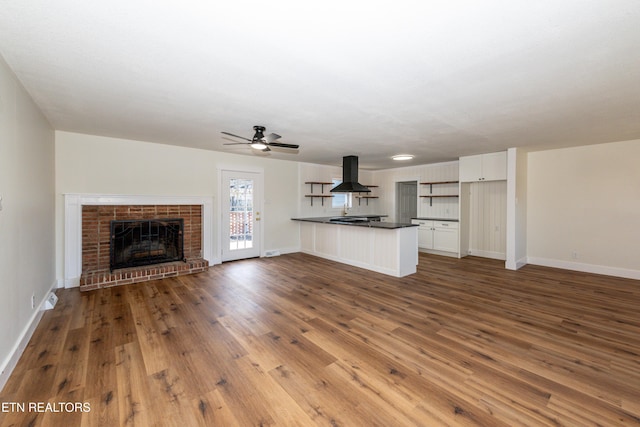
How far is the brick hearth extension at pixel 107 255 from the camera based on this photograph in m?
4.20

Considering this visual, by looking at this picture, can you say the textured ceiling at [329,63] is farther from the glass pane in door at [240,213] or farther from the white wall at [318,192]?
the white wall at [318,192]

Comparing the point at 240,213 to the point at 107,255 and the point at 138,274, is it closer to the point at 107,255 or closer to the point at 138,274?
the point at 138,274

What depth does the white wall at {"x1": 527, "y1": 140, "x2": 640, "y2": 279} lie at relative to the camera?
15.4 feet

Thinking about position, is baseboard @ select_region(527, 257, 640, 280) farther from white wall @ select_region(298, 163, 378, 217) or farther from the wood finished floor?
white wall @ select_region(298, 163, 378, 217)

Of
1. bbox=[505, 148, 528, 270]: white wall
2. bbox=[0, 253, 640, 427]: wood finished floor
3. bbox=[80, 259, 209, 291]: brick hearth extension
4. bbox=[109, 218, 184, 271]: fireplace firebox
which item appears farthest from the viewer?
bbox=[505, 148, 528, 270]: white wall

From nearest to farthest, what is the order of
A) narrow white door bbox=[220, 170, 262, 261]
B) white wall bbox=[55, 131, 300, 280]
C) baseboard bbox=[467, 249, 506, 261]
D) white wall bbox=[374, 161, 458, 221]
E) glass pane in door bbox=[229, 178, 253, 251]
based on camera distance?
white wall bbox=[55, 131, 300, 280]
narrow white door bbox=[220, 170, 262, 261]
glass pane in door bbox=[229, 178, 253, 251]
baseboard bbox=[467, 249, 506, 261]
white wall bbox=[374, 161, 458, 221]

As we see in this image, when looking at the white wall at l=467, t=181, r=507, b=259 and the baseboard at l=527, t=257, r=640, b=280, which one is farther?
the white wall at l=467, t=181, r=507, b=259

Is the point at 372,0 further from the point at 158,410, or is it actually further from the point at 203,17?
the point at 158,410

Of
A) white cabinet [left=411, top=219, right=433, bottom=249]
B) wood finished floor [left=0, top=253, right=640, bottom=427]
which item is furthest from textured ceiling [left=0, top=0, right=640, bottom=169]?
white cabinet [left=411, top=219, right=433, bottom=249]

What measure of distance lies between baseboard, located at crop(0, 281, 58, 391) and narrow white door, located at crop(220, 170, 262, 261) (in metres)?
3.04

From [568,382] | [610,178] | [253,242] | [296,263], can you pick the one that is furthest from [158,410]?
[610,178]

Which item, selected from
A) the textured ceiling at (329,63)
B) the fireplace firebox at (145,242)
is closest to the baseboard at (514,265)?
the textured ceiling at (329,63)

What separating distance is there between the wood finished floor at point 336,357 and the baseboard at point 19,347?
6 centimetres

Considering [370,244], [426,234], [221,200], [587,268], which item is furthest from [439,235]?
[221,200]
